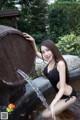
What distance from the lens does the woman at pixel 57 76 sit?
4.52 meters

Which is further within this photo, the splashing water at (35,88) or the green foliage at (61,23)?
the green foliage at (61,23)

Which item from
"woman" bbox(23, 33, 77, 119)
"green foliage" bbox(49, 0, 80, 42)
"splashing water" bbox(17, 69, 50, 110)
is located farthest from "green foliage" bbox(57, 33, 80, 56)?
"woman" bbox(23, 33, 77, 119)

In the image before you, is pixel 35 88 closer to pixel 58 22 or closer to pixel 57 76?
pixel 57 76

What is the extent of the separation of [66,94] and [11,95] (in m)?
0.81

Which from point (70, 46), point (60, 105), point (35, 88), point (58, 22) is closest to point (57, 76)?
point (60, 105)

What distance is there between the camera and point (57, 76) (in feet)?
15.4

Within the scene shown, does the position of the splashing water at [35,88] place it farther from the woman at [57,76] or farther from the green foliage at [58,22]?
the green foliage at [58,22]

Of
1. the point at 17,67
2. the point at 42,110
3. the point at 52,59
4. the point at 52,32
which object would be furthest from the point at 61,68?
the point at 52,32

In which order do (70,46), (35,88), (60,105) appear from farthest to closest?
1. (70,46)
2. (35,88)
3. (60,105)

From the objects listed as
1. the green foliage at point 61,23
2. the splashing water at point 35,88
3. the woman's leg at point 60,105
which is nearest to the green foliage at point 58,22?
the green foliage at point 61,23

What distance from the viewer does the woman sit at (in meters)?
4.52

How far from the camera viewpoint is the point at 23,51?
4.83 metres

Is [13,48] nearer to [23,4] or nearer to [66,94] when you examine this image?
[66,94]

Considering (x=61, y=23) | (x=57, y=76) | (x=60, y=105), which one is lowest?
(x=60, y=105)
